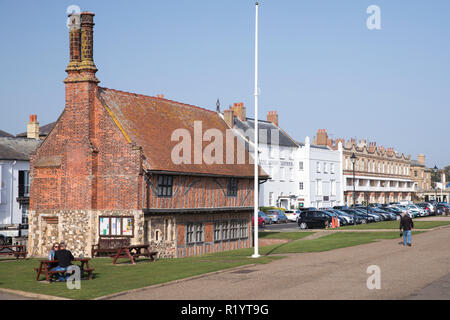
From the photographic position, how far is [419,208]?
68375mm

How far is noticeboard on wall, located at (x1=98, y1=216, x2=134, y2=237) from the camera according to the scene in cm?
2931

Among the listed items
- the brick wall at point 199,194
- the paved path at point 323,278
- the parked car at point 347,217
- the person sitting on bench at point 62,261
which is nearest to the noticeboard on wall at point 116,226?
the brick wall at point 199,194

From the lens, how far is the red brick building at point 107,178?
2969 cm

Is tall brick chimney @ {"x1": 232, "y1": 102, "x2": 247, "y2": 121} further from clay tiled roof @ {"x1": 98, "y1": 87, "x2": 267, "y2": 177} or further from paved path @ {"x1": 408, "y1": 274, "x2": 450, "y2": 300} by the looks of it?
paved path @ {"x1": 408, "y1": 274, "x2": 450, "y2": 300}

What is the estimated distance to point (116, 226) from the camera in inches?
1169

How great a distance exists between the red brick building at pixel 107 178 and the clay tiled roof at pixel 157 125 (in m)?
0.08

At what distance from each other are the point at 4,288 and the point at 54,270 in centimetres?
190

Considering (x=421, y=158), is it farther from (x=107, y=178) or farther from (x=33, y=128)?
(x=107, y=178)

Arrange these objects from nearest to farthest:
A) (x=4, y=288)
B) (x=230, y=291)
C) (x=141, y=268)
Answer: (x=230, y=291)
(x=4, y=288)
(x=141, y=268)

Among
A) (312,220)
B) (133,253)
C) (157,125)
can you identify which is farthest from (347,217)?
(133,253)

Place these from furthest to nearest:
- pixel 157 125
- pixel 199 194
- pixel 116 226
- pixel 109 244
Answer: pixel 157 125
pixel 199 194
pixel 116 226
pixel 109 244

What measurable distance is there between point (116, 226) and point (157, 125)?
6.59 metres

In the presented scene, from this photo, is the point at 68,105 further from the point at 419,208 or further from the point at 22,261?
the point at 419,208
